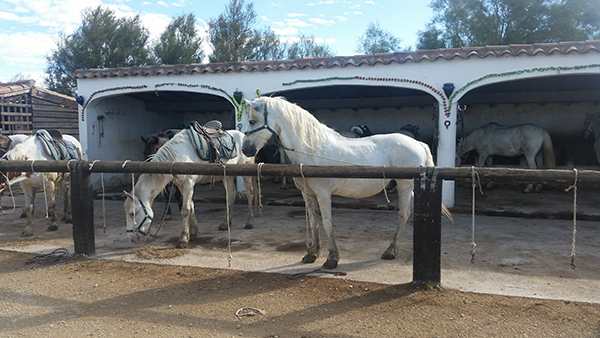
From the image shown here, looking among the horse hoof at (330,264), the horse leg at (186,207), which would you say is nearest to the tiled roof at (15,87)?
the horse leg at (186,207)

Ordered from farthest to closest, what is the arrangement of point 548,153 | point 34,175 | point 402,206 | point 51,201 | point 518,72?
point 548,153 < point 518,72 < point 51,201 < point 34,175 < point 402,206

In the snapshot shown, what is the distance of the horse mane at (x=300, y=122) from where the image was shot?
381 cm

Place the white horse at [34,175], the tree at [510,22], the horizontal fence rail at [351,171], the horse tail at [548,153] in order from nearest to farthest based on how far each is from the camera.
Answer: the horizontal fence rail at [351,171]
the white horse at [34,175]
the horse tail at [548,153]
the tree at [510,22]

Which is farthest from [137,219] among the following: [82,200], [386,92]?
[386,92]

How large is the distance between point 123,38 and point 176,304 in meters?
19.9

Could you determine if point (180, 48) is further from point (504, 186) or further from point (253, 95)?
point (504, 186)

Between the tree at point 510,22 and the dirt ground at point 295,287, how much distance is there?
15.2 meters

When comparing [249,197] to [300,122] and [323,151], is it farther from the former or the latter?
[300,122]

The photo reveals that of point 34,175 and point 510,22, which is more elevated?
point 510,22

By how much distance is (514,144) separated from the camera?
8.96 m

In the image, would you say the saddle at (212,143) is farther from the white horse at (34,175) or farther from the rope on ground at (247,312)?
the rope on ground at (247,312)

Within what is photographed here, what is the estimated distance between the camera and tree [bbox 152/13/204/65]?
67.0 ft

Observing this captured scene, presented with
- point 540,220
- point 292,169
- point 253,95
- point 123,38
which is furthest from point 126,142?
point 123,38

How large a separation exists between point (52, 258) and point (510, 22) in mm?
20817
